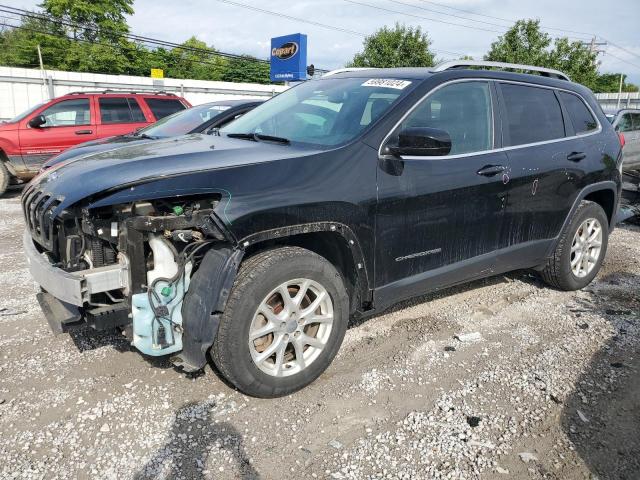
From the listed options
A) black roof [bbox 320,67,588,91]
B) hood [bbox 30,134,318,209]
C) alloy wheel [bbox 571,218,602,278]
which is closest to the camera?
hood [bbox 30,134,318,209]

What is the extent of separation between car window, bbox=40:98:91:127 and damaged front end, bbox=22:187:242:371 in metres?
8.03

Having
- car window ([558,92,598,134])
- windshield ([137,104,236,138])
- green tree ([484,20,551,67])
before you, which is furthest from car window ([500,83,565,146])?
green tree ([484,20,551,67])

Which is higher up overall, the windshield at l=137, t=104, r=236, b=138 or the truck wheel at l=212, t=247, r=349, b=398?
the windshield at l=137, t=104, r=236, b=138

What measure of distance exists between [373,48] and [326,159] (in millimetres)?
36608

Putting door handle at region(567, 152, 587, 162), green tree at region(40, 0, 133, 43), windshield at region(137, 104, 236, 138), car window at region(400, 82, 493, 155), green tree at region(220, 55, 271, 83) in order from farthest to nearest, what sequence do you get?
1. green tree at region(220, 55, 271, 83)
2. green tree at region(40, 0, 133, 43)
3. windshield at region(137, 104, 236, 138)
4. door handle at region(567, 152, 587, 162)
5. car window at region(400, 82, 493, 155)

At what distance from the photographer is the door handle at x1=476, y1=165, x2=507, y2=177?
368 centimetres

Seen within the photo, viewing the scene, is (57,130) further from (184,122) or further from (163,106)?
(184,122)

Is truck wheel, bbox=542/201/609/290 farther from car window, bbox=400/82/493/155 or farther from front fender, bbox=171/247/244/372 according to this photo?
front fender, bbox=171/247/244/372

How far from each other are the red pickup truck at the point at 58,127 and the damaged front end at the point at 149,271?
7901mm

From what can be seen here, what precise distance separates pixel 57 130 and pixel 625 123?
39.7ft

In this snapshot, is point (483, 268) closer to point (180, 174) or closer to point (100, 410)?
point (180, 174)

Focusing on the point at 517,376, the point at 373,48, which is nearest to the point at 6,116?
the point at 517,376

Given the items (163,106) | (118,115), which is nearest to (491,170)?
(118,115)

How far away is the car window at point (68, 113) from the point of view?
9.78 meters
